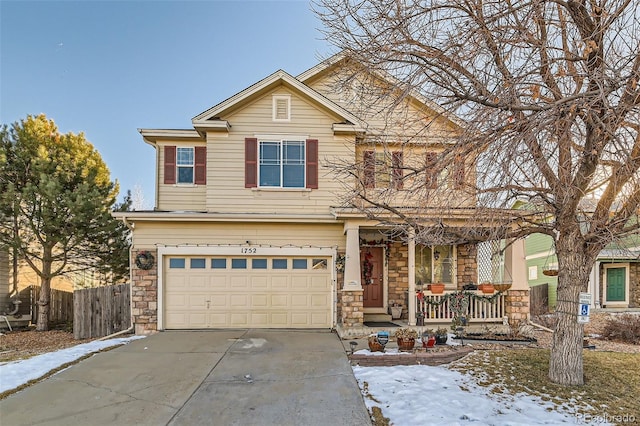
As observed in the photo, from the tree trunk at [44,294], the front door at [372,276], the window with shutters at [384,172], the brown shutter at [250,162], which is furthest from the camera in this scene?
the tree trunk at [44,294]

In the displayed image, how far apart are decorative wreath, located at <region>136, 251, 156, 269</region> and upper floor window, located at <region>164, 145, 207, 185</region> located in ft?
7.48

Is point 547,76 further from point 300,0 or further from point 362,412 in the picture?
point 362,412

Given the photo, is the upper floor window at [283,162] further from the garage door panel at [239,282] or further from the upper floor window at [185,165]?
the garage door panel at [239,282]

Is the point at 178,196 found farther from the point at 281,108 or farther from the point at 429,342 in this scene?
the point at 429,342

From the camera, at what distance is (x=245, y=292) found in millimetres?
9789

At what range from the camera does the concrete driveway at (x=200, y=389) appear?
4453 mm

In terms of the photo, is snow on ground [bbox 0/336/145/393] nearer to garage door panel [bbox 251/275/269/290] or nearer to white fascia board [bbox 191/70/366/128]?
garage door panel [bbox 251/275/269/290]

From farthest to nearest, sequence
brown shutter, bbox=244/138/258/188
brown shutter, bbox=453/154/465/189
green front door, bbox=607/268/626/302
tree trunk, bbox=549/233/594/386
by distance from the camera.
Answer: green front door, bbox=607/268/626/302
brown shutter, bbox=244/138/258/188
tree trunk, bbox=549/233/594/386
brown shutter, bbox=453/154/465/189

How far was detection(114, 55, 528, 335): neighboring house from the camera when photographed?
962 cm

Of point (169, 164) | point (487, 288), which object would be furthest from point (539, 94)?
point (169, 164)

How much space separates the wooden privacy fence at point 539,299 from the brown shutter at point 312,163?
899cm

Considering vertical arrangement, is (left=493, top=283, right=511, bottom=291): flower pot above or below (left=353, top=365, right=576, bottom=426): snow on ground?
above

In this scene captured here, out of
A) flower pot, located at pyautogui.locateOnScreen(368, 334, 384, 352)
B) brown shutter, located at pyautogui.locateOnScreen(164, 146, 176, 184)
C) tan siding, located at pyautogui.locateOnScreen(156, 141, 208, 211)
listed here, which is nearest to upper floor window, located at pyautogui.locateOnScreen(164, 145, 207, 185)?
brown shutter, located at pyautogui.locateOnScreen(164, 146, 176, 184)

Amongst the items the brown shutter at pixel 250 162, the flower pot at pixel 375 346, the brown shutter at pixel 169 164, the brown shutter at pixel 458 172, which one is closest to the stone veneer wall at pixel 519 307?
the flower pot at pixel 375 346
